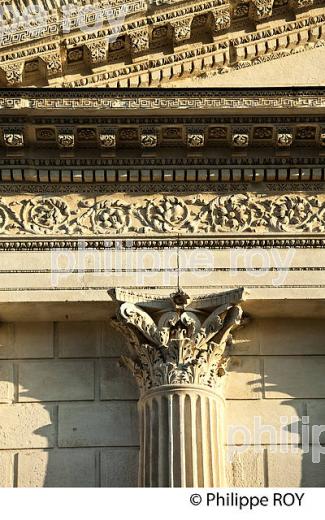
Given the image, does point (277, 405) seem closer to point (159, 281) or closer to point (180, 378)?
point (180, 378)

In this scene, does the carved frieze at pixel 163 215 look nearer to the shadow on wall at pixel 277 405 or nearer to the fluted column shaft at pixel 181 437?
the shadow on wall at pixel 277 405

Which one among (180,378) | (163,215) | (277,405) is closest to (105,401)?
(180,378)

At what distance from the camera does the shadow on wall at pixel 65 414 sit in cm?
2047

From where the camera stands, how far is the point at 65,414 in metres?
20.8

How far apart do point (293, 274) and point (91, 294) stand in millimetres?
2407

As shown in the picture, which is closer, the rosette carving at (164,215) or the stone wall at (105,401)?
the stone wall at (105,401)

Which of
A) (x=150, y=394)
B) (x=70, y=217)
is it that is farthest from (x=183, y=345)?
(x=70, y=217)

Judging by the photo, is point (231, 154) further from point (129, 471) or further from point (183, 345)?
point (129, 471)

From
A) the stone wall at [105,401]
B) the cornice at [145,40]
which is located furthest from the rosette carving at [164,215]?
the cornice at [145,40]

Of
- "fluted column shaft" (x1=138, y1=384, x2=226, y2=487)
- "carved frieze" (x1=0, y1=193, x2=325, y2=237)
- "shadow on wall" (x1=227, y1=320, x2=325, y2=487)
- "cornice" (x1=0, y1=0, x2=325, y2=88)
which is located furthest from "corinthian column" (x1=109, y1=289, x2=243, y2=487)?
"cornice" (x1=0, y1=0, x2=325, y2=88)

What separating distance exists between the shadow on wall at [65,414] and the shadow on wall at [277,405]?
124cm

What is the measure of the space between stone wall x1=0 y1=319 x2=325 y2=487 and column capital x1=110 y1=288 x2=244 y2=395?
40 cm

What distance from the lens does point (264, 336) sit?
21.2 meters

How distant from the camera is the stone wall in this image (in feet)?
67.2
